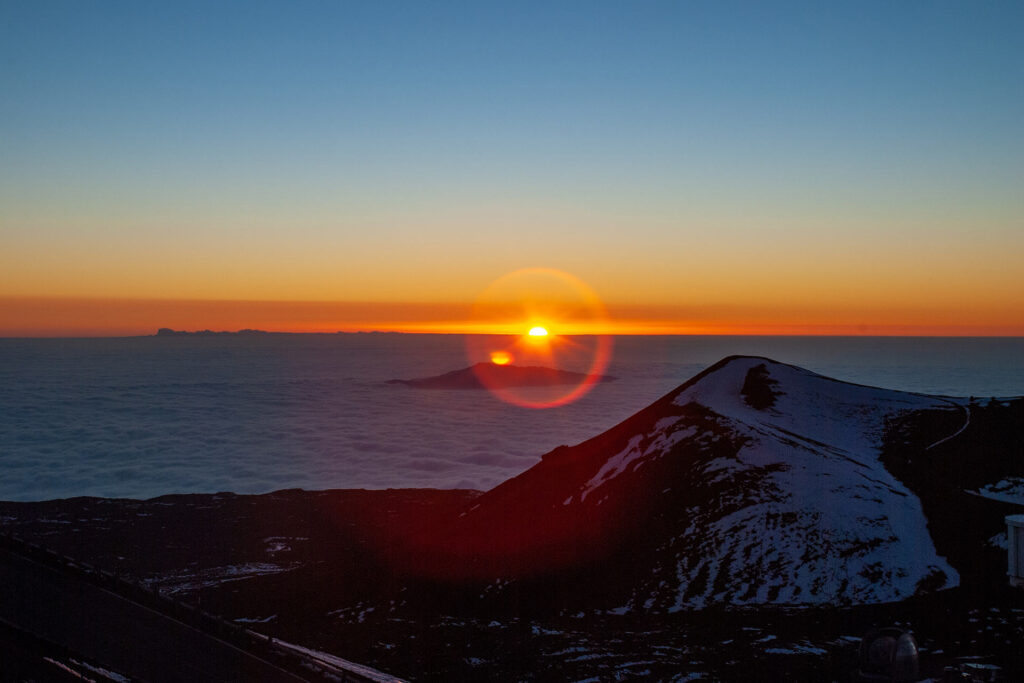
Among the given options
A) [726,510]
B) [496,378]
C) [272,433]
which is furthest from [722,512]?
[496,378]

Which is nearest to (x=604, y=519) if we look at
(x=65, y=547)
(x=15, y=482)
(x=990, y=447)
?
(x=990, y=447)

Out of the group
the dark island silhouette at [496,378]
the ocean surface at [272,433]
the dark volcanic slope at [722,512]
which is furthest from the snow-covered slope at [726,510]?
the dark island silhouette at [496,378]

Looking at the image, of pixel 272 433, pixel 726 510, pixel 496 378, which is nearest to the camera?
pixel 726 510

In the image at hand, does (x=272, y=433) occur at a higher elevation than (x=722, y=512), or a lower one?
lower

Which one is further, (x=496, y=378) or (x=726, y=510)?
(x=496, y=378)

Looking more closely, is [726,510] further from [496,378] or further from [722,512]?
[496,378]

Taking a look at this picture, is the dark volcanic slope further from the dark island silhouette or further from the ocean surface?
the dark island silhouette

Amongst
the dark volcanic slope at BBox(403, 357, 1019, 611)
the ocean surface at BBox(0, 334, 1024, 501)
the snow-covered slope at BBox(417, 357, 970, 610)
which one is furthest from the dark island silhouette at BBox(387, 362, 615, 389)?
the dark volcanic slope at BBox(403, 357, 1019, 611)
